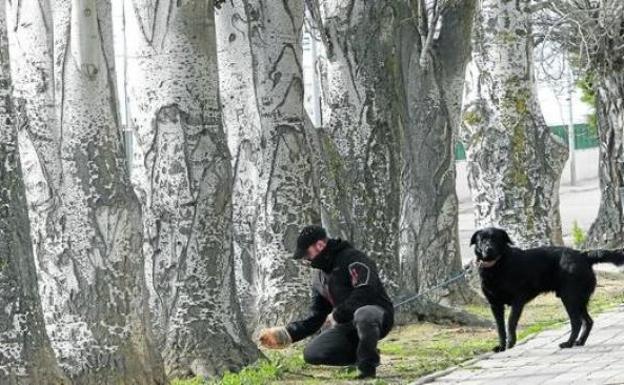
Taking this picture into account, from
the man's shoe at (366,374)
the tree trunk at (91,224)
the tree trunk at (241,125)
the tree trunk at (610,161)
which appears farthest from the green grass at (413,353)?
the tree trunk at (610,161)

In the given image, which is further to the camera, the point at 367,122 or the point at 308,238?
the point at 367,122

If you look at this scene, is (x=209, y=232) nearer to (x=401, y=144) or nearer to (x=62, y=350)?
(x=62, y=350)

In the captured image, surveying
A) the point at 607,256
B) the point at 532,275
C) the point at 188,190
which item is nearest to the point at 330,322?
the point at 188,190

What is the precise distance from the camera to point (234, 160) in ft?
49.1

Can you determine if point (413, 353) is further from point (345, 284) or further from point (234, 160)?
point (234, 160)

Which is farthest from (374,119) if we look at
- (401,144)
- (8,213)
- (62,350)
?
(8,213)

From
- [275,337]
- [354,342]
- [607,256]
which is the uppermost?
[607,256]

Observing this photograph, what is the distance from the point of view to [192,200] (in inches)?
505

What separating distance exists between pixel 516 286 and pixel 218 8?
3.75 m

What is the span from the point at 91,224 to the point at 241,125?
3.72 metres

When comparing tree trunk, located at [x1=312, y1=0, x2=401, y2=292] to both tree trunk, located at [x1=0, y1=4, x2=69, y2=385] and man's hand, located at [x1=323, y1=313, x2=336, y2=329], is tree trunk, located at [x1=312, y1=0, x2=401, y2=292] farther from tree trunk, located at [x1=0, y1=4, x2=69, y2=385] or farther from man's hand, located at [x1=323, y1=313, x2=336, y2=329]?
tree trunk, located at [x1=0, y1=4, x2=69, y2=385]

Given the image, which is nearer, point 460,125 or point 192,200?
point 192,200

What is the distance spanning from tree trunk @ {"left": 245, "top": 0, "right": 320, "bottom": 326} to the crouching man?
88.3 inches

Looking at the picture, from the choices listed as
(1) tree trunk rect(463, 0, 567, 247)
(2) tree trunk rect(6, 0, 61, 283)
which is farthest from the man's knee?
(1) tree trunk rect(463, 0, 567, 247)
